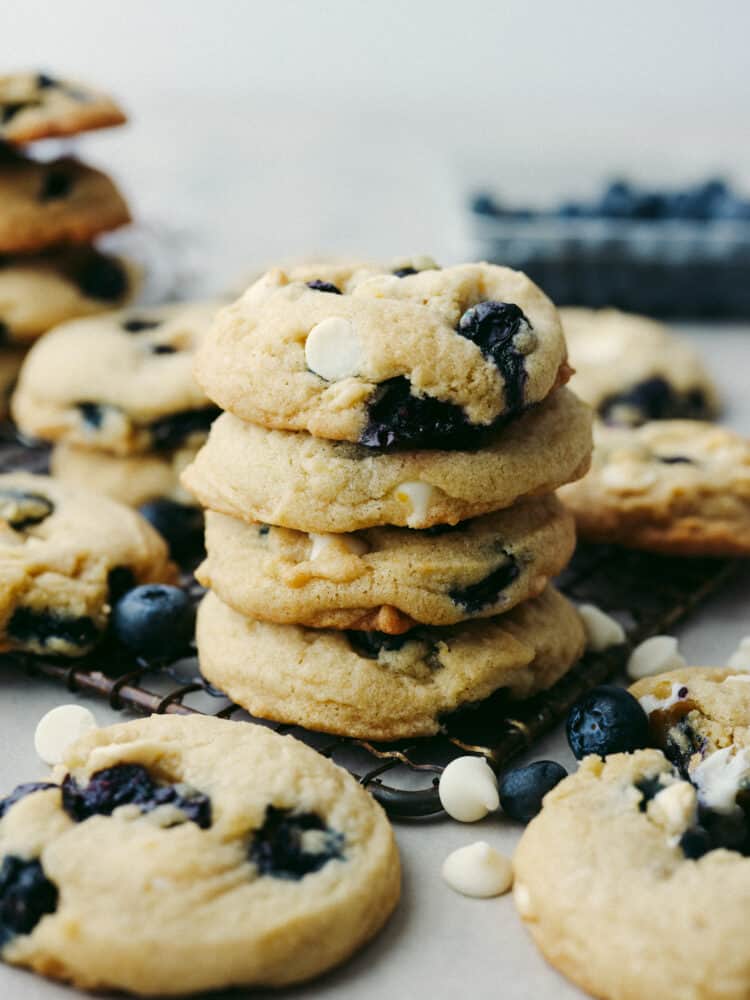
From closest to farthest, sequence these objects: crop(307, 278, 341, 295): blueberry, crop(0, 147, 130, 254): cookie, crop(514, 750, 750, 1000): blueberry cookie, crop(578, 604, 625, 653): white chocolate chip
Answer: crop(514, 750, 750, 1000): blueberry cookie → crop(307, 278, 341, 295): blueberry → crop(578, 604, 625, 653): white chocolate chip → crop(0, 147, 130, 254): cookie

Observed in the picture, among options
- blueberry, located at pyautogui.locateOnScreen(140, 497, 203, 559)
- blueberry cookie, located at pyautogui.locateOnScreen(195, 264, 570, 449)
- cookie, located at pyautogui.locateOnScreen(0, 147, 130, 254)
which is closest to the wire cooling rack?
blueberry, located at pyautogui.locateOnScreen(140, 497, 203, 559)

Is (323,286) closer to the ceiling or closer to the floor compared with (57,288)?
closer to the ceiling

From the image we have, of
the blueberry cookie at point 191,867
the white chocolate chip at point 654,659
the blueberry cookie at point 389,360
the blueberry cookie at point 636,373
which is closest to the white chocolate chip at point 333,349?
the blueberry cookie at point 389,360

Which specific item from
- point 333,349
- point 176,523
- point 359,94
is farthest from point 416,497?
point 359,94

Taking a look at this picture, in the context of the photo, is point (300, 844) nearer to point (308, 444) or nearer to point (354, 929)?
point (354, 929)

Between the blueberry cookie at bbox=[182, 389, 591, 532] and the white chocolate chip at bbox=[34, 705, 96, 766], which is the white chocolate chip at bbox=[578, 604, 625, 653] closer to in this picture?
the blueberry cookie at bbox=[182, 389, 591, 532]

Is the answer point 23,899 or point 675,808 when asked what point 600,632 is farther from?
point 23,899
